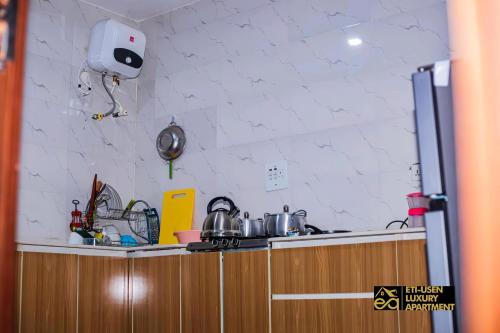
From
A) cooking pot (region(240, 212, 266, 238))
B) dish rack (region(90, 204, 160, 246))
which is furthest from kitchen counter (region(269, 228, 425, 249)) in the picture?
dish rack (region(90, 204, 160, 246))

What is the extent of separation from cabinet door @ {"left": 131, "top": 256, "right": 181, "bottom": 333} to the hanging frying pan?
86 centimetres

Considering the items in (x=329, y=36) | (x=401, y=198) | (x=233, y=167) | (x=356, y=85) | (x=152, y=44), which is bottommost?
(x=401, y=198)

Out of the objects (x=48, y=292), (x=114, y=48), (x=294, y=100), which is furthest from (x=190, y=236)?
(x=114, y=48)

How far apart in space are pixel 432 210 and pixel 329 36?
3.16m

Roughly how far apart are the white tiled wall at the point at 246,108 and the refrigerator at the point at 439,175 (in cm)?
262

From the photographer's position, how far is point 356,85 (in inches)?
162

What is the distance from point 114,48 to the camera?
15.9 feet

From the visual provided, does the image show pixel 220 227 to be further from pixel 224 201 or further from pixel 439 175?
pixel 439 175

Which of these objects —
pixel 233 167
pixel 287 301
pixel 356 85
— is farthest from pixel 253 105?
pixel 287 301

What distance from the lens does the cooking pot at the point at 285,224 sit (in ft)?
12.7

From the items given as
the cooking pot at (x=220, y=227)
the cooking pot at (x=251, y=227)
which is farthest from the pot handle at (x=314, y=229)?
the cooking pot at (x=220, y=227)

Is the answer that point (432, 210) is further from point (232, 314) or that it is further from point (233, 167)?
point (233, 167)

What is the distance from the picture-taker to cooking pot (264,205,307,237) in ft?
12.7

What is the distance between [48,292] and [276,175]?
1.51 m
